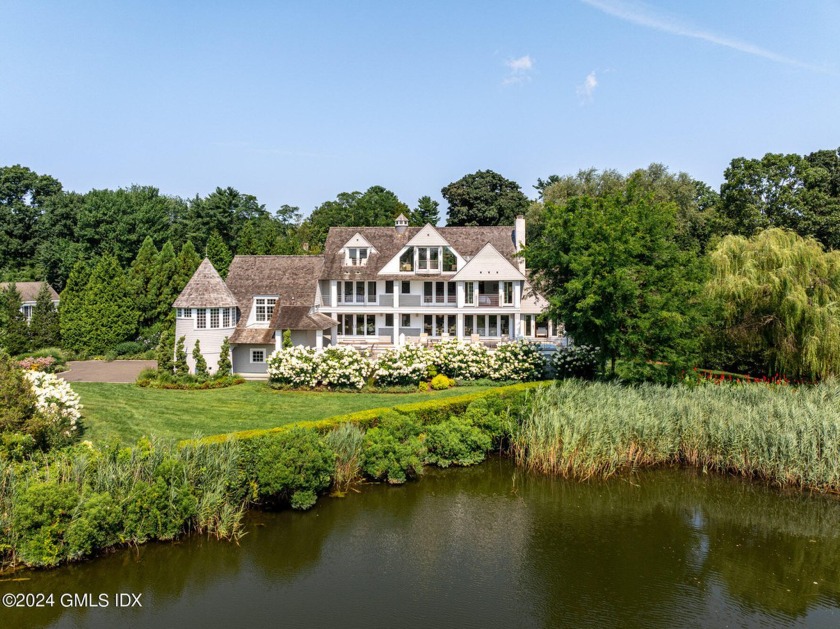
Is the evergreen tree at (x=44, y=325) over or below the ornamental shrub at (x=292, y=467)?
over

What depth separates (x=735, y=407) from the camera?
18.1 m

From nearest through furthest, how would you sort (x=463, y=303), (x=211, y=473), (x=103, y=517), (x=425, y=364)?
(x=103, y=517) < (x=211, y=473) < (x=425, y=364) < (x=463, y=303)

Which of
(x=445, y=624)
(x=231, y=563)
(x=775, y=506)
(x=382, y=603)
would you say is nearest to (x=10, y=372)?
(x=231, y=563)

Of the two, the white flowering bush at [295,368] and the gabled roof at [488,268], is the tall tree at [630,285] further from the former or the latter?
the gabled roof at [488,268]

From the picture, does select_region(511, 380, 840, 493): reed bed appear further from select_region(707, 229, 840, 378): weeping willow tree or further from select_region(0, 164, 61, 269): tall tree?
select_region(0, 164, 61, 269): tall tree

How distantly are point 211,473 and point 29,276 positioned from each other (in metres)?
47.7

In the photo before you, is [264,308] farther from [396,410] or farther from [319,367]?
[396,410]

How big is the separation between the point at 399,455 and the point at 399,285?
22.5 meters

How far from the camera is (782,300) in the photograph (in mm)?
25828

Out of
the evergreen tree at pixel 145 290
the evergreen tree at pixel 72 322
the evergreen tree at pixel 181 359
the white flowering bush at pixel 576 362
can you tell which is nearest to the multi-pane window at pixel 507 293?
the white flowering bush at pixel 576 362

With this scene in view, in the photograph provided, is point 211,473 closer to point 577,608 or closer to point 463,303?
point 577,608

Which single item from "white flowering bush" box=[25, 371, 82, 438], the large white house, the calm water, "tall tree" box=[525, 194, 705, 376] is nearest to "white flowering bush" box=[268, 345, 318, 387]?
the large white house

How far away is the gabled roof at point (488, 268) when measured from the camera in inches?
1446

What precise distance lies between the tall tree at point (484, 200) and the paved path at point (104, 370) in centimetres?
4048
